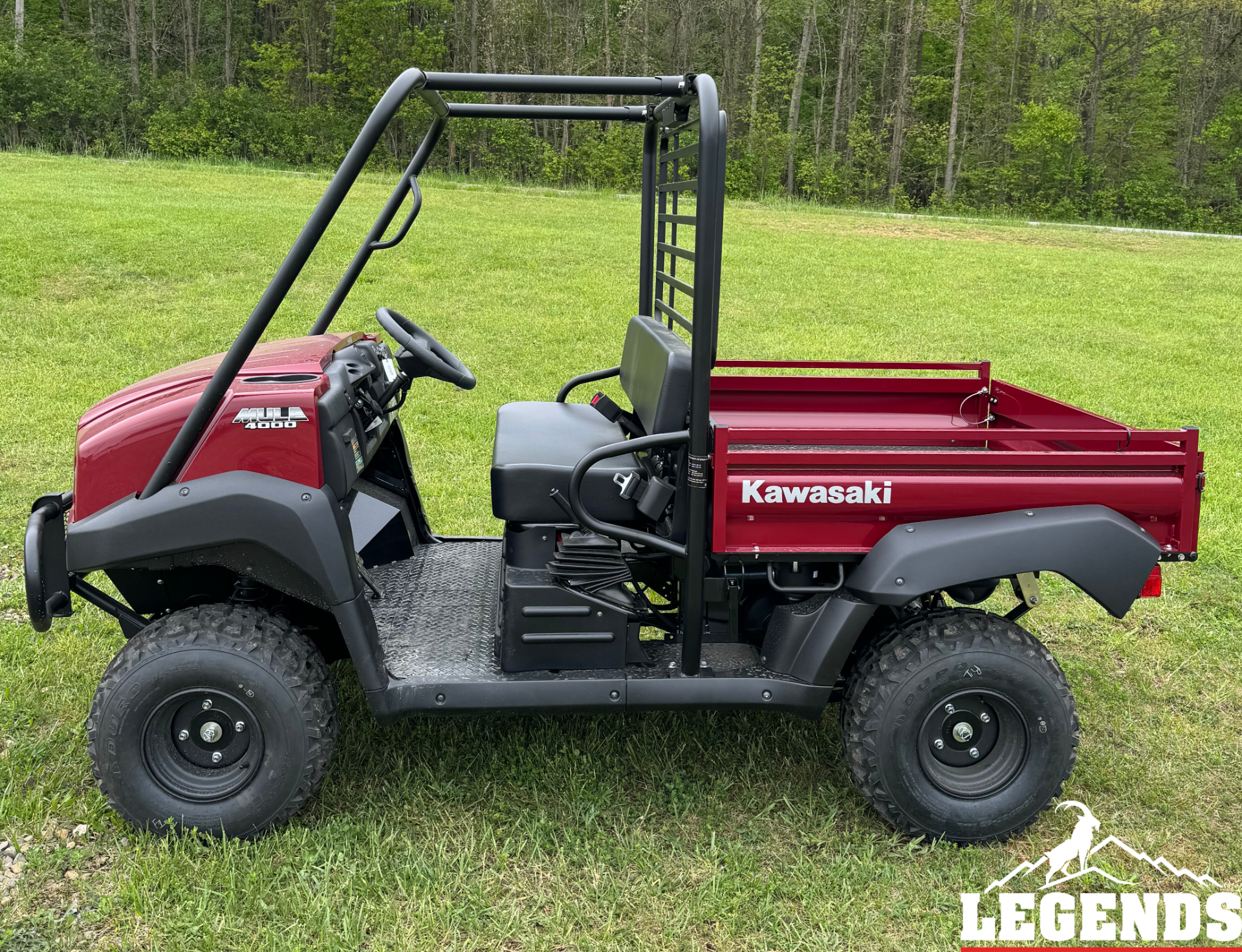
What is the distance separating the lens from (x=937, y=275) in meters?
13.7

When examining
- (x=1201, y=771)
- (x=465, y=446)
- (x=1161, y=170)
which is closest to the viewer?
(x=1201, y=771)

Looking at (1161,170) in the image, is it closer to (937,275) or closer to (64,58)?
(937,275)

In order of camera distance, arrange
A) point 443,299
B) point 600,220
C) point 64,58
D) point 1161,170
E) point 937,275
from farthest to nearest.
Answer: point 1161,170, point 64,58, point 600,220, point 937,275, point 443,299

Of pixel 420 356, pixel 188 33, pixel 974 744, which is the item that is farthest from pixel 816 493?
pixel 188 33

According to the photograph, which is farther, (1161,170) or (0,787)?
(1161,170)

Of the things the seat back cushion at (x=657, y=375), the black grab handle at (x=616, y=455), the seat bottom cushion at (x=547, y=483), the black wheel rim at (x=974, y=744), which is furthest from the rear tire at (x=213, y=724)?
the black wheel rim at (x=974, y=744)

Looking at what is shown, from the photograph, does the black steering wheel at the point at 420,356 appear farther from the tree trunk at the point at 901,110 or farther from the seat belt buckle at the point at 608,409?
the tree trunk at the point at 901,110

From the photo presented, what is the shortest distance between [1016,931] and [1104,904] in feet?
0.88

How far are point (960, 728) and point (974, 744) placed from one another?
A: 0.08 m

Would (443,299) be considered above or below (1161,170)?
below

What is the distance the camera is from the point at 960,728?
104 inches

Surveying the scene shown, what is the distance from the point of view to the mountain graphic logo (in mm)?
2566

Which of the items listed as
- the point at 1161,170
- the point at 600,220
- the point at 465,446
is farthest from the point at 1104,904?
the point at 1161,170

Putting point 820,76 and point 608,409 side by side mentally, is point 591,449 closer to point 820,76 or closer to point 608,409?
point 608,409
